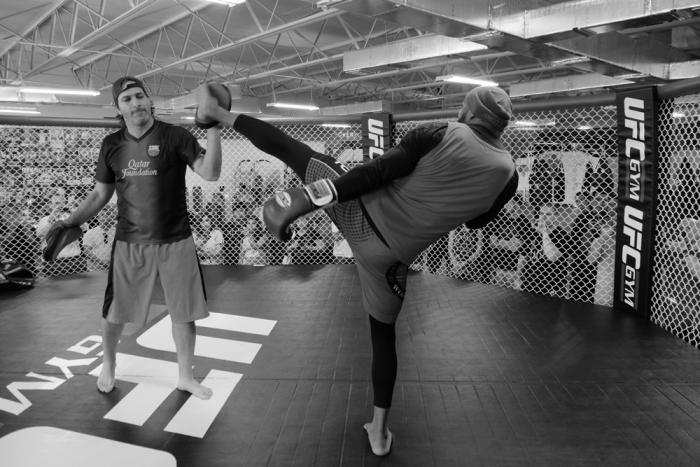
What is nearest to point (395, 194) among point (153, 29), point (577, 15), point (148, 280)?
point (148, 280)

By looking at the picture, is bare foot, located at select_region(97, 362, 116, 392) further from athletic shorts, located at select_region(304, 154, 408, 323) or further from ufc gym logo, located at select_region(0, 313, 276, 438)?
athletic shorts, located at select_region(304, 154, 408, 323)

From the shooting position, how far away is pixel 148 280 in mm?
2113

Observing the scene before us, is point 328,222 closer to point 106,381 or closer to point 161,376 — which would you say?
point 161,376

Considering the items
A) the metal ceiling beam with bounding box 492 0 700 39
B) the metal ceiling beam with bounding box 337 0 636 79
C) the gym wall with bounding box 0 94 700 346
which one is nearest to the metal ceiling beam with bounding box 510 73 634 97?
the metal ceiling beam with bounding box 337 0 636 79

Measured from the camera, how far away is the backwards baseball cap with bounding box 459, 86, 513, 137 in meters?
1.51

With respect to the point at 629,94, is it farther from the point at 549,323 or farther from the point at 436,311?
the point at 436,311

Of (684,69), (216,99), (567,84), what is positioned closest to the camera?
(216,99)

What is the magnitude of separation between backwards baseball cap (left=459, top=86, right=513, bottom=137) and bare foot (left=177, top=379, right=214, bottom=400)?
156cm

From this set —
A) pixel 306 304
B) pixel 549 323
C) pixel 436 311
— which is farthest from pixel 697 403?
pixel 306 304

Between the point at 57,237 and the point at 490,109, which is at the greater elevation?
the point at 490,109

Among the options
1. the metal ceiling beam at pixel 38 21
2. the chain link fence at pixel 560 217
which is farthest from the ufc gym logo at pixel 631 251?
the metal ceiling beam at pixel 38 21

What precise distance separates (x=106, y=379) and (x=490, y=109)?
1.96m

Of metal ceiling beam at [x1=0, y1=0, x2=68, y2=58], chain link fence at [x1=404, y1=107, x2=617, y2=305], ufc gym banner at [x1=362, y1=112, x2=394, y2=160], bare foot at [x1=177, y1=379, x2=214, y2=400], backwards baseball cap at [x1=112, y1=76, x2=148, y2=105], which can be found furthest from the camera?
metal ceiling beam at [x1=0, y1=0, x2=68, y2=58]

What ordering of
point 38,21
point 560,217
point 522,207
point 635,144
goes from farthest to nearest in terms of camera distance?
point 38,21 < point 522,207 < point 560,217 < point 635,144
